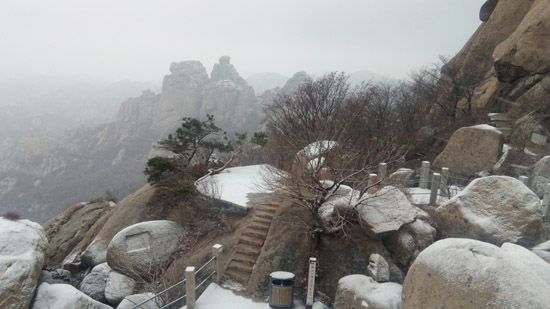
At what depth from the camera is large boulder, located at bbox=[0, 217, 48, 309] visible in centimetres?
942

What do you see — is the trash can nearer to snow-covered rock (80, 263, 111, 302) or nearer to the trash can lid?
the trash can lid

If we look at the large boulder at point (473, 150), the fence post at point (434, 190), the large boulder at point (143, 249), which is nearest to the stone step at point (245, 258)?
the large boulder at point (143, 249)

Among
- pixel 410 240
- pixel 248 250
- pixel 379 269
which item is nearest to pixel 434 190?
pixel 410 240

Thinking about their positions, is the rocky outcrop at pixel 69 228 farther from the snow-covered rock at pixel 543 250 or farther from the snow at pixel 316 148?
the snow-covered rock at pixel 543 250

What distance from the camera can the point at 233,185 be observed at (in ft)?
53.8

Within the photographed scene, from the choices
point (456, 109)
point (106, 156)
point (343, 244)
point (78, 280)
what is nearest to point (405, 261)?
point (343, 244)

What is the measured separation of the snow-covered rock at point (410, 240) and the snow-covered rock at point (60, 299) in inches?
412

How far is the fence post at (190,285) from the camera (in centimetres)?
844

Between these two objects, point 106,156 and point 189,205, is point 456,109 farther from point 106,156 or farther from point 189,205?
point 106,156

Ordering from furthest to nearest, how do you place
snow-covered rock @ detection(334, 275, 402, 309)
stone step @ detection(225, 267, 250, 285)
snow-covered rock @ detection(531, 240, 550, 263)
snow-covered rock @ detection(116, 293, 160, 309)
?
stone step @ detection(225, 267, 250, 285)
snow-covered rock @ detection(116, 293, 160, 309)
snow-covered rock @ detection(531, 240, 550, 263)
snow-covered rock @ detection(334, 275, 402, 309)

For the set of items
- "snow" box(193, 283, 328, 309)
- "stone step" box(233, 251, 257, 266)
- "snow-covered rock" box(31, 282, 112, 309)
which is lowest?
"snow-covered rock" box(31, 282, 112, 309)

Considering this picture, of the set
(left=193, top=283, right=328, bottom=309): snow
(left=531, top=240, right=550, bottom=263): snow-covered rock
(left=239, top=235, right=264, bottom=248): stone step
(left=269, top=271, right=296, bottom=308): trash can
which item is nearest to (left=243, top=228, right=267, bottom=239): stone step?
(left=239, top=235, right=264, bottom=248): stone step

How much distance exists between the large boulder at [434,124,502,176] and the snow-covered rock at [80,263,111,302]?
16814 millimetres

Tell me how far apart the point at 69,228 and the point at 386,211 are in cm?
1916
